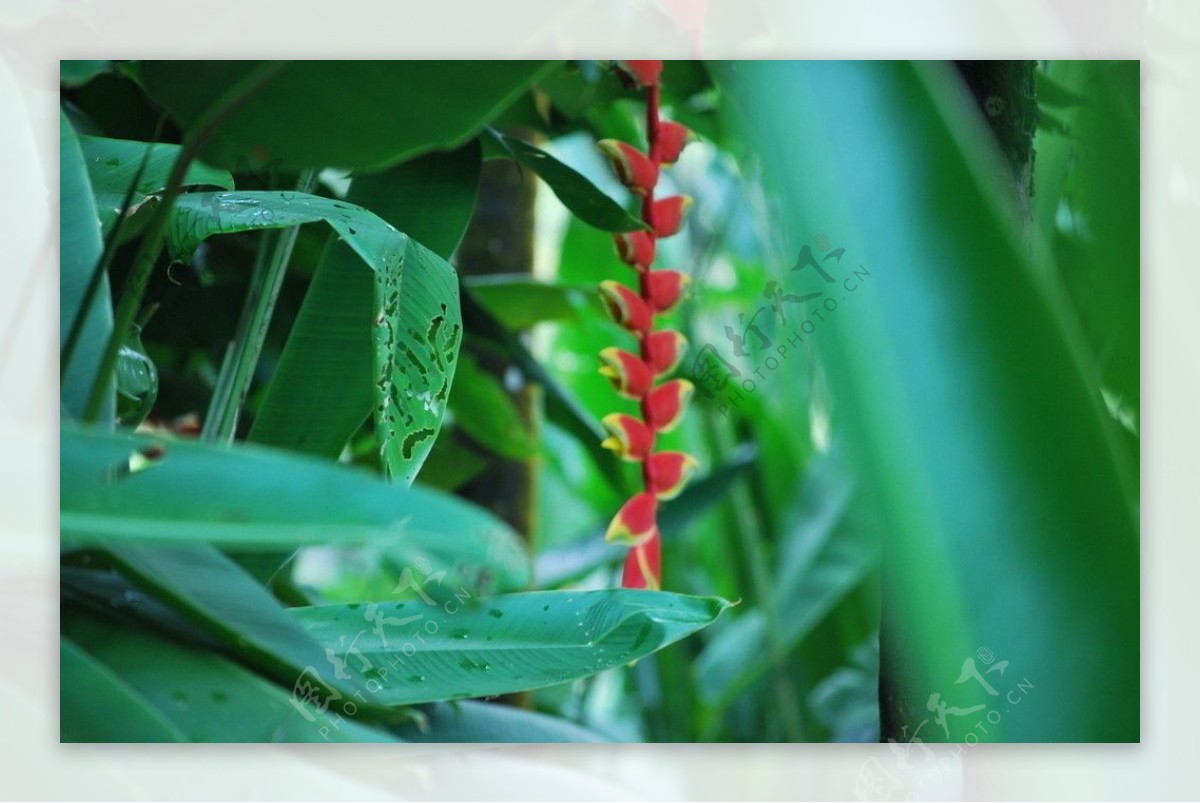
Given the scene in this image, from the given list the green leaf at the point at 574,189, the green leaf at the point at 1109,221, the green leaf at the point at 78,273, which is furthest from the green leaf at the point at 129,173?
the green leaf at the point at 1109,221

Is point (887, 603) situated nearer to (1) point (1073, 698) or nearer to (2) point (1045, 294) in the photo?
(1) point (1073, 698)

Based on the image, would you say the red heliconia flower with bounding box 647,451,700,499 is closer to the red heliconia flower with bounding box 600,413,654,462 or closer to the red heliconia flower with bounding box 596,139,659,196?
the red heliconia flower with bounding box 600,413,654,462

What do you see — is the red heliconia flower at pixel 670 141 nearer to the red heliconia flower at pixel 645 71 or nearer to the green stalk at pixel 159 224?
the red heliconia flower at pixel 645 71

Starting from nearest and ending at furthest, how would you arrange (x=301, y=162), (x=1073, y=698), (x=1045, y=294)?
(x=1045, y=294)
(x=1073, y=698)
(x=301, y=162)

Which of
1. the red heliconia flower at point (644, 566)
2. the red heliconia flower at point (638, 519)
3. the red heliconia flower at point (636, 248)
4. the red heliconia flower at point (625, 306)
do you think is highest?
the red heliconia flower at point (636, 248)

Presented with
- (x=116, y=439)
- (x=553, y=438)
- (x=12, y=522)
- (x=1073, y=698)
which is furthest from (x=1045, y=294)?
(x=12, y=522)

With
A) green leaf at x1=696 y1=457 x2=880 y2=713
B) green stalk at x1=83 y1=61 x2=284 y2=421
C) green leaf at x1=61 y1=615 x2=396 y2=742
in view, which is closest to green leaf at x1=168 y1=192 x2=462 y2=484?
green stalk at x1=83 y1=61 x2=284 y2=421

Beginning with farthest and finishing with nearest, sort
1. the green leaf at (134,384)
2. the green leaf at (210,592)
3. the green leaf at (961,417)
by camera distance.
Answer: the green leaf at (134,384) < the green leaf at (210,592) < the green leaf at (961,417)
